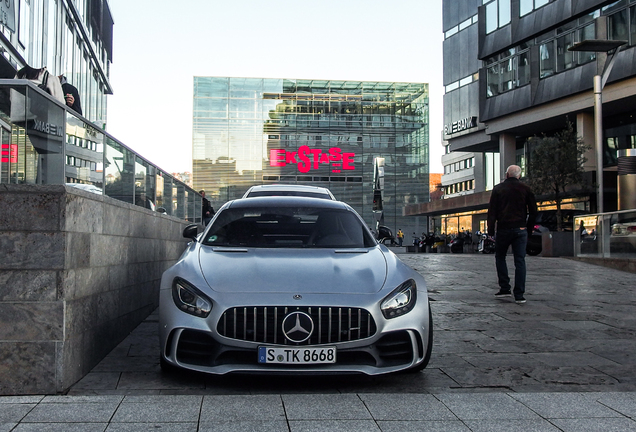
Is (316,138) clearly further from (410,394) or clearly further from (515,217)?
(410,394)

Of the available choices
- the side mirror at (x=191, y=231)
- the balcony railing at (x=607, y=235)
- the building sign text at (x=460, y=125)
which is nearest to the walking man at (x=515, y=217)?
the side mirror at (x=191, y=231)

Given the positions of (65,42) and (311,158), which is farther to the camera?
(311,158)

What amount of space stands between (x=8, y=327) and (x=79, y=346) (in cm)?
53

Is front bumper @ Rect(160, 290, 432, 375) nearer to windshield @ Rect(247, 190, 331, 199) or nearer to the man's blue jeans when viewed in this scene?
the man's blue jeans

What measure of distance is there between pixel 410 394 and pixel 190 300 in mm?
1557

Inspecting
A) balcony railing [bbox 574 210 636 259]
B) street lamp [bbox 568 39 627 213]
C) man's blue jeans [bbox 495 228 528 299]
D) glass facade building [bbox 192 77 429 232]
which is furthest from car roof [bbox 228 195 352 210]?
glass facade building [bbox 192 77 429 232]

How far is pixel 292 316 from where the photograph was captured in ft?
14.2

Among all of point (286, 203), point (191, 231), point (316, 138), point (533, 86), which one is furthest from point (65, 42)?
point (316, 138)

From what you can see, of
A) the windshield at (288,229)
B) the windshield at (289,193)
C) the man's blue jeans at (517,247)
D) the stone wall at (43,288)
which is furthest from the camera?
the windshield at (289,193)

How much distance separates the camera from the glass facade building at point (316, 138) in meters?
52.5

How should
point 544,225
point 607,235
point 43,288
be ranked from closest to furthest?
point 43,288, point 607,235, point 544,225

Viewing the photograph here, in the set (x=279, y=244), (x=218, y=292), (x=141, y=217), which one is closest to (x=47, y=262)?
(x=218, y=292)

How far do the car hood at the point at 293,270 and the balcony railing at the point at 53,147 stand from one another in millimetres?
1186

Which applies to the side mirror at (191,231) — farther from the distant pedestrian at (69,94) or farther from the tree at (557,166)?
the tree at (557,166)
